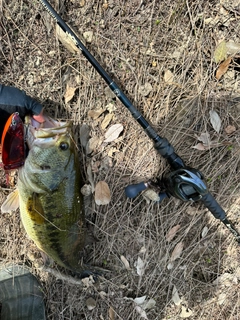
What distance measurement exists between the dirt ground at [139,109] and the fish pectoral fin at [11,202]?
0.23 meters

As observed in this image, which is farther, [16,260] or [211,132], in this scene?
[16,260]

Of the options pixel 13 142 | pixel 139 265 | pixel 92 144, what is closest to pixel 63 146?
pixel 13 142

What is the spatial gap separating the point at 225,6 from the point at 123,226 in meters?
Result: 2.13

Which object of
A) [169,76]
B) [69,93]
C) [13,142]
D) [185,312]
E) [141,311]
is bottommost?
[185,312]

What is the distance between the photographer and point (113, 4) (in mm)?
2645

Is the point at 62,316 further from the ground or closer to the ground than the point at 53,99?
closer to the ground

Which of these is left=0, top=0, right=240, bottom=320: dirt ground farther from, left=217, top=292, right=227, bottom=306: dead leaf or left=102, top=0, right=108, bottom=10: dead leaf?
left=217, top=292, right=227, bottom=306: dead leaf

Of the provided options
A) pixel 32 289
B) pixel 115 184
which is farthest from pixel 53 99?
pixel 32 289

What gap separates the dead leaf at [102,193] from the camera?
2781mm

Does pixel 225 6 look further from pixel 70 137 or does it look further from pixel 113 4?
pixel 70 137

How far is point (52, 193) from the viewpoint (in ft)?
8.06

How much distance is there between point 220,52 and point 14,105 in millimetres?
1775

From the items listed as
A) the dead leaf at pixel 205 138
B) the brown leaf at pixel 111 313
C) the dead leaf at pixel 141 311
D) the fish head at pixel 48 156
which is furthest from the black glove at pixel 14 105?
the dead leaf at pixel 141 311

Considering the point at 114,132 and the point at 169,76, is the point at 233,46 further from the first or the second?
the point at 114,132
